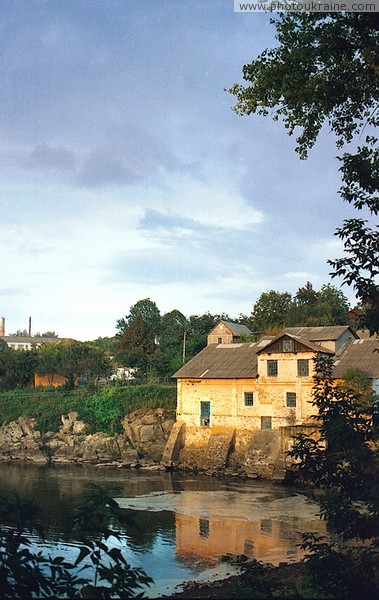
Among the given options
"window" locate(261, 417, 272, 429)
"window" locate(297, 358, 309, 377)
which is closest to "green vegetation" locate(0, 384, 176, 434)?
"window" locate(261, 417, 272, 429)

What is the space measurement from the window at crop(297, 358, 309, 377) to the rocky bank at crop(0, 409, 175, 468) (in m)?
10.6

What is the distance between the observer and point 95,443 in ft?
145

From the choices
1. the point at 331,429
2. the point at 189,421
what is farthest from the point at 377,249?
the point at 189,421

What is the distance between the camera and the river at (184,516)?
19.4m

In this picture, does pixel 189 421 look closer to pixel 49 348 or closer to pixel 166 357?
pixel 166 357

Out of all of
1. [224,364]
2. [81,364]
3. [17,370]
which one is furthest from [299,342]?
[17,370]

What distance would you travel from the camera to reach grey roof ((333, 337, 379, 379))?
118 ft

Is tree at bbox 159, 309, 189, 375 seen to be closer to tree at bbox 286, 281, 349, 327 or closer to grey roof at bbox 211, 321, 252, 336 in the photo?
grey roof at bbox 211, 321, 252, 336

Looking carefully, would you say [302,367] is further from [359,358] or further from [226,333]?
[226,333]

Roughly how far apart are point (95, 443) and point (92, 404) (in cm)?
434

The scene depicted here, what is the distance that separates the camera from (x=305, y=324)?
5481cm

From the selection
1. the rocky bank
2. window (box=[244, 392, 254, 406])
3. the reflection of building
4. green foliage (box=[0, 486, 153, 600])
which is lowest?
the reflection of building

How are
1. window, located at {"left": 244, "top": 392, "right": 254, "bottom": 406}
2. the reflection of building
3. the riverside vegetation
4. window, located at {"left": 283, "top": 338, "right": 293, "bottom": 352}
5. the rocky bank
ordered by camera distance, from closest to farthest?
the riverside vegetation < the reflection of building < window, located at {"left": 283, "top": 338, "right": 293, "bottom": 352} < window, located at {"left": 244, "top": 392, "right": 254, "bottom": 406} < the rocky bank

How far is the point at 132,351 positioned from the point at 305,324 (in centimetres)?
1747
